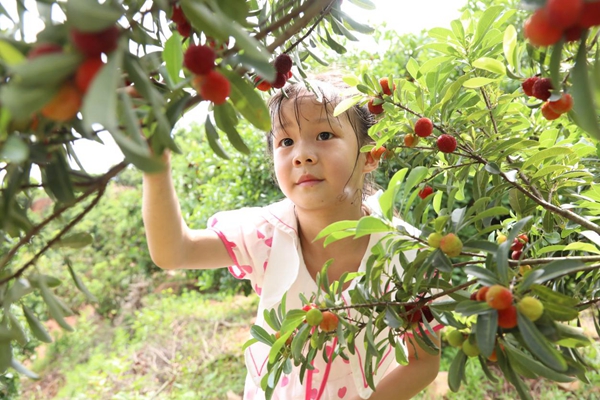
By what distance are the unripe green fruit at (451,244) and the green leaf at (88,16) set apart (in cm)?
38

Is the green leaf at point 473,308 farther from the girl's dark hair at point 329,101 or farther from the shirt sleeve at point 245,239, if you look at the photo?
the shirt sleeve at point 245,239

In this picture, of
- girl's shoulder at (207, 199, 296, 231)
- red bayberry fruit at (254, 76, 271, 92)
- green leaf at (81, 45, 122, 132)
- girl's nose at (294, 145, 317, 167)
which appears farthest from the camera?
girl's shoulder at (207, 199, 296, 231)

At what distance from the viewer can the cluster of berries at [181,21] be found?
1.57 ft

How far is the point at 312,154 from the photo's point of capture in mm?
1007

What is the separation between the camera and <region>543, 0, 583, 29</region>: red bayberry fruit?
0.98 feet

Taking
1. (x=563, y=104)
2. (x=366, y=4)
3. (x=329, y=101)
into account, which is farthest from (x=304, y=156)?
(x=563, y=104)

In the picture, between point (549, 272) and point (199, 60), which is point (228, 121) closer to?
point (199, 60)

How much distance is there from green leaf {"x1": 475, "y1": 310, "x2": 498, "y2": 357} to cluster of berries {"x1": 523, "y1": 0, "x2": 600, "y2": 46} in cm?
24

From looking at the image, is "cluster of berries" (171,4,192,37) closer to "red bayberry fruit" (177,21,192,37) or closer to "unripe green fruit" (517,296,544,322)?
"red bayberry fruit" (177,21,192,37)

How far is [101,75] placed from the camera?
26 cm

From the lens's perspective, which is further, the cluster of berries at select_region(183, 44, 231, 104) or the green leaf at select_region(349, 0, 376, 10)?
the green leaf at select_region(349, 0, 376, 10)

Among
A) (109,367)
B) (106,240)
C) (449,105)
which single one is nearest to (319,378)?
(449,105)

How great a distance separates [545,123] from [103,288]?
3.05 meters

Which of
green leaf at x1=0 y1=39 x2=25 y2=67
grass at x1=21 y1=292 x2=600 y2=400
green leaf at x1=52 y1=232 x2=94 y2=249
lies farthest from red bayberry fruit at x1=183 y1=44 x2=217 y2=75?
grass at x1=21 y1=292 x2=600 y2=400
